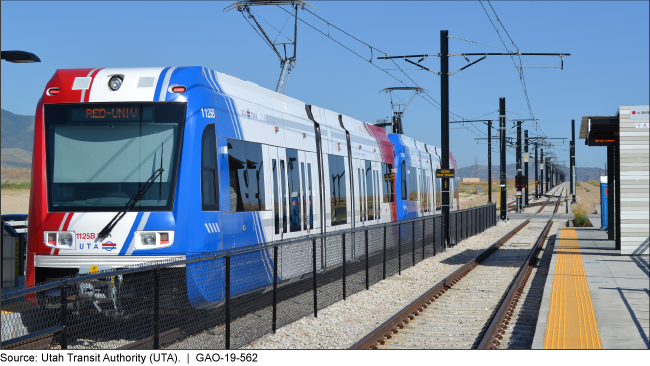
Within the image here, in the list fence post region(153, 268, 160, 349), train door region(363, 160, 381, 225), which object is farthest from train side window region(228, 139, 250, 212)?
train door region(363, 160, 381, 225)

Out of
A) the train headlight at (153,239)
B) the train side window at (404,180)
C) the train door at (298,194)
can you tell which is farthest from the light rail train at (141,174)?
the train side window at (404,180)

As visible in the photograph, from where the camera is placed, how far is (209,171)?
30.9 ft

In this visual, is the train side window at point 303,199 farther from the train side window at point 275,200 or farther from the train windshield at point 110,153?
the train windshield at point 110,153

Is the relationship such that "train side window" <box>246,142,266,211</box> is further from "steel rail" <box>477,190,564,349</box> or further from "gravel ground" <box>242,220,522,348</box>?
"steel rail" <box>477,190,564,349</box>

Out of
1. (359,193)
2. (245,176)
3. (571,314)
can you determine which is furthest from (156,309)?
(359,193)

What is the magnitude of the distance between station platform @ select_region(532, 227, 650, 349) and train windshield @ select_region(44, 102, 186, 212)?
5.00 meters

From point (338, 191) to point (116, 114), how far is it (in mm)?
6809

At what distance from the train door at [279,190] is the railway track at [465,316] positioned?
8.19 ft

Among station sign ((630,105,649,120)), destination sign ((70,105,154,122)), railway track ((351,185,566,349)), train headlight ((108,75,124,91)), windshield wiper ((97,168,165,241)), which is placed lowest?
railway track ((351,185,566,349))

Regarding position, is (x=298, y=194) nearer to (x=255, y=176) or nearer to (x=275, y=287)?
(x=255, y=176)

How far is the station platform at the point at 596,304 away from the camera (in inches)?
293

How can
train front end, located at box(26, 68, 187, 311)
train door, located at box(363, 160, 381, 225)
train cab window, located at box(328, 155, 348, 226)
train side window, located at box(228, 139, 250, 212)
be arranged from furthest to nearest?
train door, located at box(363, 160, 381, 225) < train cab window, located at box(328, 155, 348, 226) < train side window, located at box(228, 139, 250, 212) < train front end, located at box(26, 68, 187, 311)

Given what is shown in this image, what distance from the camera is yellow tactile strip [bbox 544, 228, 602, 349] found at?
734 cm
